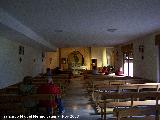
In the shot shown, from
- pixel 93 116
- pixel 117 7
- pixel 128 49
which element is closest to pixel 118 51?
pixel 128 49

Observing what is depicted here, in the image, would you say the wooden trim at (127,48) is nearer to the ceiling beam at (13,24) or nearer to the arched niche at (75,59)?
the ceiling beam at (13,24)

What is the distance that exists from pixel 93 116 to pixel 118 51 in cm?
1122

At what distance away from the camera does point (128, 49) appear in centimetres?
1452

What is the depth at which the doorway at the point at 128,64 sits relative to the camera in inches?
576

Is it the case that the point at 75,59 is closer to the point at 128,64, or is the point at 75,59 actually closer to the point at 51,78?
the point at 128,64

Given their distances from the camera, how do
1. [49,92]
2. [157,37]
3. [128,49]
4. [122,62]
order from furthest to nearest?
[122,62], [128,49], [157,37], [49,92]

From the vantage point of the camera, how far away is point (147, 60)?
10.7m

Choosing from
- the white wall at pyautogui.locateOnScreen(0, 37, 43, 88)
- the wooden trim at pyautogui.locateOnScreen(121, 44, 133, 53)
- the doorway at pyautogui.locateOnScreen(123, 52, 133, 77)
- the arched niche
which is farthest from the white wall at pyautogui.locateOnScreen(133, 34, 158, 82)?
the arched niche

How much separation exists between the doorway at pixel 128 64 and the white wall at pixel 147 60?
1678 mm

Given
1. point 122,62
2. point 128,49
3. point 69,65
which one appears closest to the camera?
point 128,49

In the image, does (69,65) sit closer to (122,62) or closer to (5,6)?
(122,62)

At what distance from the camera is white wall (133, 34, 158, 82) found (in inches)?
383

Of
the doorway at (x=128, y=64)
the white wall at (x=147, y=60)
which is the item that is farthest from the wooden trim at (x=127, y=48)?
the white wall at (x=147, y=60)

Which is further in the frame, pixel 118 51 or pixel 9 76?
pixel 118 51
